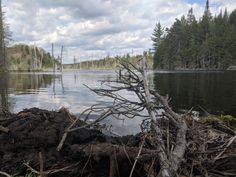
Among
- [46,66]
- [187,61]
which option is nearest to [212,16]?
[187,61]

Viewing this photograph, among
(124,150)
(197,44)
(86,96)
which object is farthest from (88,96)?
(197,44)

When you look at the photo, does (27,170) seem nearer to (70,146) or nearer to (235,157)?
(70,146)

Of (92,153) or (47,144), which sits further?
(47,144)

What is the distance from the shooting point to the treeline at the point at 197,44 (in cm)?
11088

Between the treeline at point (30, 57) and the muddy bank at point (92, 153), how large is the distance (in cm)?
13330

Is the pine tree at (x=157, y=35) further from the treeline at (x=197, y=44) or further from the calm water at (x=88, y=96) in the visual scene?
the calm water at (x=88, y=96)

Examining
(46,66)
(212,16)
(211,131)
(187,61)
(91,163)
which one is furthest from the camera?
(46,66)

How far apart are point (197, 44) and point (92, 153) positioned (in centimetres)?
12256

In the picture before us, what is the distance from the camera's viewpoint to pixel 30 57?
15388 cm

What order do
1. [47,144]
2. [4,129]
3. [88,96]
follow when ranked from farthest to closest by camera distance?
[88,96], [4,129], [47,144]

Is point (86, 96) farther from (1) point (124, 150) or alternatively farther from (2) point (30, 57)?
(2) point (30, 57)

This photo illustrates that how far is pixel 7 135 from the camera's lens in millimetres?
5441

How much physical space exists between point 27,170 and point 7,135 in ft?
3.34

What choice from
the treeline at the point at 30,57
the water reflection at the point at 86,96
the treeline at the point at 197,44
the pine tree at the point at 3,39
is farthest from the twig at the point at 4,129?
the treeline at the point at 30,57
